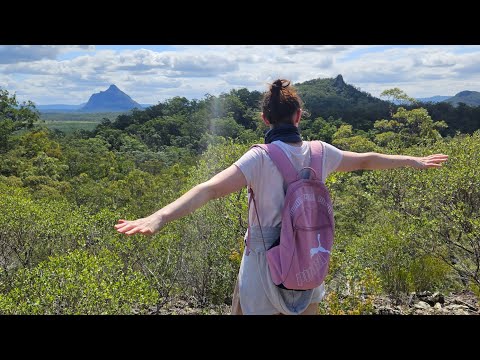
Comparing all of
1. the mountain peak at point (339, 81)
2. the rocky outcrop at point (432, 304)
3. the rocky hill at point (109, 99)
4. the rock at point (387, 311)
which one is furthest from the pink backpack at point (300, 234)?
the rocky hill at point (109, 99)

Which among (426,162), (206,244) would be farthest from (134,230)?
(206,244)

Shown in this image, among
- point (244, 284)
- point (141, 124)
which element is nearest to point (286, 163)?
point (244, 284)

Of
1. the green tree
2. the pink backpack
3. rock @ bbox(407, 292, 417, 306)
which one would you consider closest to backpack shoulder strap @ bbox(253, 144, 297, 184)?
the pink backpack

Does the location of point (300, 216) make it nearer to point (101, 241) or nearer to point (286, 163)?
point (286, 163)

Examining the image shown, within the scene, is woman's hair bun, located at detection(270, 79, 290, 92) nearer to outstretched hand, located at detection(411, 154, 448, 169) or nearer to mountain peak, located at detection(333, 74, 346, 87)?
outstretched hand, located at detection(411, 154, 448, 169)

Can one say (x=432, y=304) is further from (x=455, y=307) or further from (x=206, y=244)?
(x=206, y=244)
